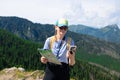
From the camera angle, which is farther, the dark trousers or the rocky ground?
the rocky ground

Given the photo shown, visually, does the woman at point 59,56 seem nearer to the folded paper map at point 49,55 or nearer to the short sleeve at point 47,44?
the short sleeve at point 47,44

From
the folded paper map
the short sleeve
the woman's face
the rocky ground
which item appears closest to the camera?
the folded paper map

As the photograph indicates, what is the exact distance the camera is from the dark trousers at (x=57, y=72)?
1021cm

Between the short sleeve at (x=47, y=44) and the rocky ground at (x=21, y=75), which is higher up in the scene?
the short sleeve at (x=47, y=44)

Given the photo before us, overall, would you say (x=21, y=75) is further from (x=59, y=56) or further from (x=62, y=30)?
(x=62, y=30)

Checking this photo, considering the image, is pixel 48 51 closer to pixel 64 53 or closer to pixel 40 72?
pixel 64 53

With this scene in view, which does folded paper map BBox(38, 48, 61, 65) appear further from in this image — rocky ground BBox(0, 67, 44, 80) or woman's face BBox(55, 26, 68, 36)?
rocky ground BBox(0, 67, 44, 80)

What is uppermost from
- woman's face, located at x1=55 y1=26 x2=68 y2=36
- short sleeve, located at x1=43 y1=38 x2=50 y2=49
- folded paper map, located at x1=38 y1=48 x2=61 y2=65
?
woman's face, located at x1=55 y1=26 x2=68 y2=36

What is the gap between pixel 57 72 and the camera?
10250mm

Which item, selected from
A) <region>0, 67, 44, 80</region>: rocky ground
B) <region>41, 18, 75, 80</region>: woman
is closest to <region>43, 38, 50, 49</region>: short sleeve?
<region>41, 18, 75, 80</region>: woman

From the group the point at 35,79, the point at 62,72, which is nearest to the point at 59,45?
the point at 62,72

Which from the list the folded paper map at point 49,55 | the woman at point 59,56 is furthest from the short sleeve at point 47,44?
the folded paper map at point 49,55

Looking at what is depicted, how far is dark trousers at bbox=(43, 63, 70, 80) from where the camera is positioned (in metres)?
10.2

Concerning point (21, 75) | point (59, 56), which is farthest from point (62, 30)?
point (21, 75)
